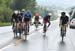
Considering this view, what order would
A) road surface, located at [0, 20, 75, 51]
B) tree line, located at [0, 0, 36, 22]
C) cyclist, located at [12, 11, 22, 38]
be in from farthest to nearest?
tree line, located at [0, 0, 36, 22] → cyclist, located at [12, 11, 22, 38] → road surface, located at [0, 20, 75, 51]

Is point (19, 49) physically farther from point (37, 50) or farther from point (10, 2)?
point (10, 2)

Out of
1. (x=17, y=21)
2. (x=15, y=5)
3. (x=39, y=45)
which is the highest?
(x=17, y=21)

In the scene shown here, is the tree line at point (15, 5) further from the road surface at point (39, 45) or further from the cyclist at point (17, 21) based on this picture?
the road surface at point (39, 45)

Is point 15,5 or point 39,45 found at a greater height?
point 15,5

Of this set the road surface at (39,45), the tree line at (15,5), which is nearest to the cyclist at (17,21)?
the road surface at (39,45)

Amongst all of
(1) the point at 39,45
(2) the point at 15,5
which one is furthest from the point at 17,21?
(2) the point at 15,5

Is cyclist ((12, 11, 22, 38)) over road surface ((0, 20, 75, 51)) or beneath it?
over

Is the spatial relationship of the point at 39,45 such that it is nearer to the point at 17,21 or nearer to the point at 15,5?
the point at 17,21

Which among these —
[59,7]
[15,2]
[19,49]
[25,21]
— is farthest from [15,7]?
[19,49]

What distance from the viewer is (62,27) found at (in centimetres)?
2095

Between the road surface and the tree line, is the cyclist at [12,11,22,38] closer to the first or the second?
the road surface

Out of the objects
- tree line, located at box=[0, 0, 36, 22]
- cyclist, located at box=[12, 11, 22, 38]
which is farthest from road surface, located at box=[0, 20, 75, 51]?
tree line, located at box=[0, 0, 36, 22]

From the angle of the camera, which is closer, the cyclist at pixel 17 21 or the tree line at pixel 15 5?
the cyclist at pixel 17 21

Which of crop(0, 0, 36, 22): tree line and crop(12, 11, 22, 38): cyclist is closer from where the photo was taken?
crop(12, 11, 22, 38): cyclist
